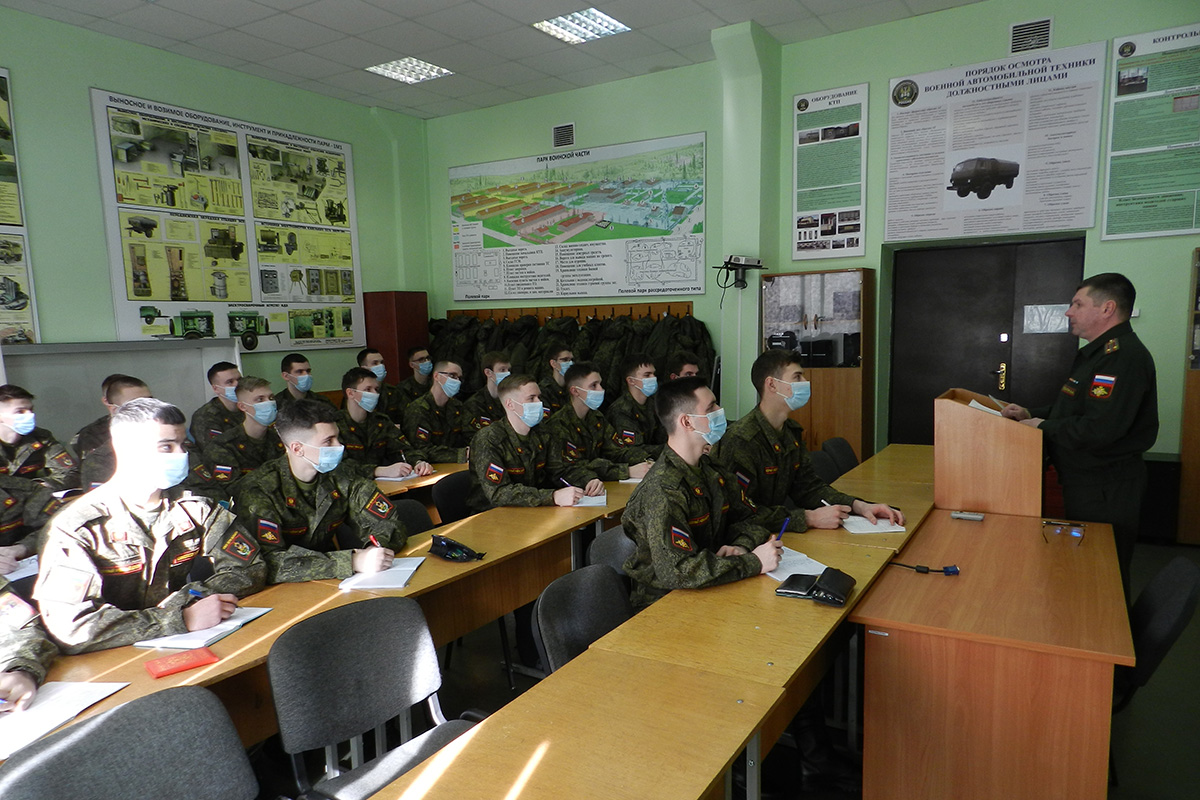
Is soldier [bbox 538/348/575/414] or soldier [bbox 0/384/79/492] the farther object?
soldier [bbox 538/348/575/414]

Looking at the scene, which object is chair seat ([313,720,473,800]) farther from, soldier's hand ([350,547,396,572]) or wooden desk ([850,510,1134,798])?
wooden desk ([850,510,1134,798])

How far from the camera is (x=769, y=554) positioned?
2.30 m

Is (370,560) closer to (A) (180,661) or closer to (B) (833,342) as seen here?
(A) (180,661)

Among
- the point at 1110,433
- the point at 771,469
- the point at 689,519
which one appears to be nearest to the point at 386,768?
the point at 689,519

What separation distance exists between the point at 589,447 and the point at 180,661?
2.76 meters

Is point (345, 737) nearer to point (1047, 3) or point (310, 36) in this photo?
point (310, 36)

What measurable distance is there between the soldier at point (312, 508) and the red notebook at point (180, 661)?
0.54 meters

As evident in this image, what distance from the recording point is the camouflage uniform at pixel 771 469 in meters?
3.00

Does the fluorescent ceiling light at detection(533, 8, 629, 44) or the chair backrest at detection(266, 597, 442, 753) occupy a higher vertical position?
the fluorescent ceiling light at detection(533, 8, 629, 44)

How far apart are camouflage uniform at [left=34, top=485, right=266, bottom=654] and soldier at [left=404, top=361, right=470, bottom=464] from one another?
2666 millimetres

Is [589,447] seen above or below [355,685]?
above

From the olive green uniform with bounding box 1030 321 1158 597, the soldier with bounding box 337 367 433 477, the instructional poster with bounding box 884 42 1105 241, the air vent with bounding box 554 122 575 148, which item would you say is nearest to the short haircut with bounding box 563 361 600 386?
the soldier with bounding box 337 367 433 477

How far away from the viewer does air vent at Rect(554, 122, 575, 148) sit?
701cm

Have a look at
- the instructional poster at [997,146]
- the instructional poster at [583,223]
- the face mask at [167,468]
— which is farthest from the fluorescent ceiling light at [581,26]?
the face mask at [167,468]
